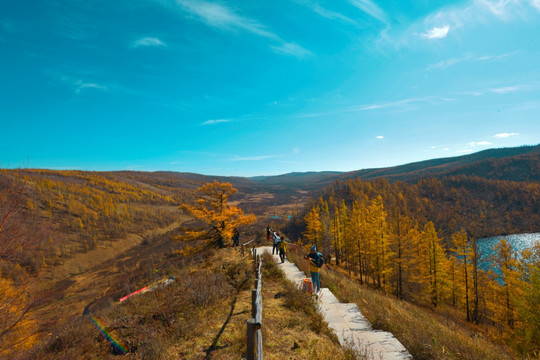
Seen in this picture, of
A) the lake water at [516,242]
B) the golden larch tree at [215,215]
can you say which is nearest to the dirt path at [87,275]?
the golden larch tree at [215,215]

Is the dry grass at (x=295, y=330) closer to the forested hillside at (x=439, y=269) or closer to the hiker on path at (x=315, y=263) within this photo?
the hiker on path at (x=315, y=263)

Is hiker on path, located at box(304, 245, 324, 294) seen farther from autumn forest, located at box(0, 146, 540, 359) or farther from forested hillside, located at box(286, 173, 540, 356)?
forested hillside, located at box(286, 173, 540, 356)

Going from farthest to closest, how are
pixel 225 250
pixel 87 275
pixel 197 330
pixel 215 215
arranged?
pixel 87 275, pixel 215 215, pixel 225 250, pixel 197 330

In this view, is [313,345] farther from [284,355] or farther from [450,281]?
[450,281]

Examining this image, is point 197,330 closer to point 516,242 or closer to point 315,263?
point 315,263

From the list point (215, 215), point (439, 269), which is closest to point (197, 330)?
point (215, 215)

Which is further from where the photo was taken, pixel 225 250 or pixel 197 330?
pixel 225 250


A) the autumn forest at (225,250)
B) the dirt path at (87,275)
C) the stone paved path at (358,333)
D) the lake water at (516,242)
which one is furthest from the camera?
the lake water at (516,242)

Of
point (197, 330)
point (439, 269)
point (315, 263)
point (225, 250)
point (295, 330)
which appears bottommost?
point (439, 269)

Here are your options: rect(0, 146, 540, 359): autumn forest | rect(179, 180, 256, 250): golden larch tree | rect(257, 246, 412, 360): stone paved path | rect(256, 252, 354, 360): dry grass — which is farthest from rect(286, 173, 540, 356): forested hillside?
rect(179, 180, 256, 250): golden larch tree

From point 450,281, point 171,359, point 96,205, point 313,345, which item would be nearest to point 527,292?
point 450,281
